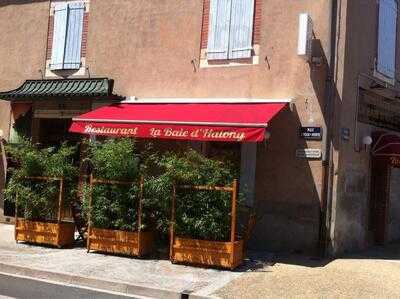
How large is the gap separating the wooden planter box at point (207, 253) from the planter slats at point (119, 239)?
29.3 inches

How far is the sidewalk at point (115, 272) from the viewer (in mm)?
8844

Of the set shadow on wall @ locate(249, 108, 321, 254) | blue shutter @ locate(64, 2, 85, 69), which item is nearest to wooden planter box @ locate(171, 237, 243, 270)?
shadow on wall @ locate(249, 108, 321, 254)

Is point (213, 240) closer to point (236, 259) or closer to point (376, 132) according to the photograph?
point (236, 259)

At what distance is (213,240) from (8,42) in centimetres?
936

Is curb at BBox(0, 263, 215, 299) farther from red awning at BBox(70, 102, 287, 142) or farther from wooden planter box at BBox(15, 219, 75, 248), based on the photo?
red awning at BBox(70, 102, 287, 142)

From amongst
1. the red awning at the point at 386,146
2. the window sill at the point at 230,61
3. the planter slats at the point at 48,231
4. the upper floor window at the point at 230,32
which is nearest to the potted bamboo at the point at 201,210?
the planter slats at the point at 48,231

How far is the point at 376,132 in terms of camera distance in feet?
45.0

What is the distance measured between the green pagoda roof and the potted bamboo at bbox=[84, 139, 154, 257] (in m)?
2.92

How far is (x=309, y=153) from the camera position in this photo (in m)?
11.6

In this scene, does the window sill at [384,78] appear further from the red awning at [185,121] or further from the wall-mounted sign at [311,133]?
the red awning at [185,121]

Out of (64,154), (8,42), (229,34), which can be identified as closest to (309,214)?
(229,34)

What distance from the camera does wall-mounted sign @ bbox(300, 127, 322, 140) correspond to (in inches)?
455

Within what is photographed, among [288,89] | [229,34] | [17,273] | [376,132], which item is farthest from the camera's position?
[376,132]

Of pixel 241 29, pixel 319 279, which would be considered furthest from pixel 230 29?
pixel 319 279
